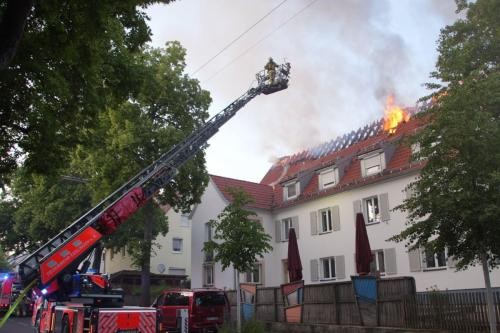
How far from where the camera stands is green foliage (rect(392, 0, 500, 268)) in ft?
34.9

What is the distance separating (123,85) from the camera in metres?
11.8

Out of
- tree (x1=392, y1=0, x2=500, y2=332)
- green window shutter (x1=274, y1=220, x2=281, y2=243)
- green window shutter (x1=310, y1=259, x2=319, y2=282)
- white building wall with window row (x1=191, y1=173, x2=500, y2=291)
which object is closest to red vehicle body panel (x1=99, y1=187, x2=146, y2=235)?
white building wall with window row (x1=191, y1=173, x2=500, y2=291)

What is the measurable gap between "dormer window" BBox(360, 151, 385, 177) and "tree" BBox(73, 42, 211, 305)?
8716mm

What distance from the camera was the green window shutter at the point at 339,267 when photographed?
26781 millimetres

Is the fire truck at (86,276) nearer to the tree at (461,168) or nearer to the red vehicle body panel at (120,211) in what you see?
the red vehicle body panel at (120,211)

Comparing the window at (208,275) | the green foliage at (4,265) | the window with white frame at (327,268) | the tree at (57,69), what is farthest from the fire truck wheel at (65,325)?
the window at (208,275)

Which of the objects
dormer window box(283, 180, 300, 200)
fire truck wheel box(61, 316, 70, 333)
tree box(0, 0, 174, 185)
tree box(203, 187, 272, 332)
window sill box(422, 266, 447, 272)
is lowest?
fire truck wheel box(61, 316, 70, 333)

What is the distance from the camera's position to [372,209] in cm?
2608

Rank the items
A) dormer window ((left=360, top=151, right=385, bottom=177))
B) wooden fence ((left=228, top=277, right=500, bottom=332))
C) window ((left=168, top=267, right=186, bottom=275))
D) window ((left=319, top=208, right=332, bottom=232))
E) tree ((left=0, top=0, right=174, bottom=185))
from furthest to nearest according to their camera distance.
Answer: window ((left=168, top=267, right=186, bottom=275)) → window ((left=319, top=208, right=332, bottom=232)) → dormer window ((left=360, top=151, right=385, bottom=177)) → wooden fence ((left=228, top=277, right=500, bottom=332)) → tree ((left=0, top=0, right=174, bottom=185))

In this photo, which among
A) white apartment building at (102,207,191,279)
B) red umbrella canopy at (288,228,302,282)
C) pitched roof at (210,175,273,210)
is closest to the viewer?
red umbrella canopy at (288,228,302,282)

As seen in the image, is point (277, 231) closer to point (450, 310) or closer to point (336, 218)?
point (336, 218)

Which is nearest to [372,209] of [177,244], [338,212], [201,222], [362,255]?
[338,212]

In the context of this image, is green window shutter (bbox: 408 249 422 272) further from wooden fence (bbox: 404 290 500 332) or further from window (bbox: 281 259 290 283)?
window (bbox: 281 259 290 283)

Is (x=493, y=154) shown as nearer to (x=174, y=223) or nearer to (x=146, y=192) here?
(x=146, y=192)
